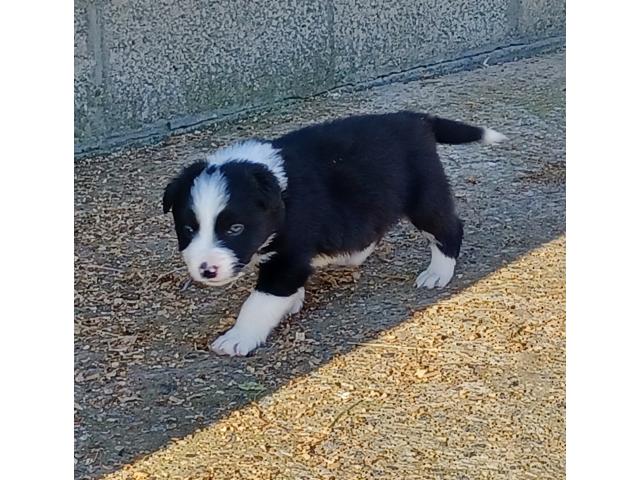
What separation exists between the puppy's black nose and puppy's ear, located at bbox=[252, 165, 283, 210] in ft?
0.99

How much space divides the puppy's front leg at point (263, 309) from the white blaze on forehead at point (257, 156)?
306 mm

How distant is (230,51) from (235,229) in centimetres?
328

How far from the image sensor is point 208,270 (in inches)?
133

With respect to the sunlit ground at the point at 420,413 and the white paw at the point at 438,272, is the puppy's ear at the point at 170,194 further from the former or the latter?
the white paw at the point at 438,272

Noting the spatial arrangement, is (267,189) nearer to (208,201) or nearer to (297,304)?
(208,201)

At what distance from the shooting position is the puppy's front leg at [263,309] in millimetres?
3670

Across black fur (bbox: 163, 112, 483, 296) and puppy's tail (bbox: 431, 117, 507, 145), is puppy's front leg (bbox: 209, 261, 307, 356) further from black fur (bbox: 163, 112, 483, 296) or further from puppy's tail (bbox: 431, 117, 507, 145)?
puppy's tail (bbox: 431, 117, 507, 145)

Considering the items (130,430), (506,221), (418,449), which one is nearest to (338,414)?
(418,449)

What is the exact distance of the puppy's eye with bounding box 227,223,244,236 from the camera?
11.5 ft
